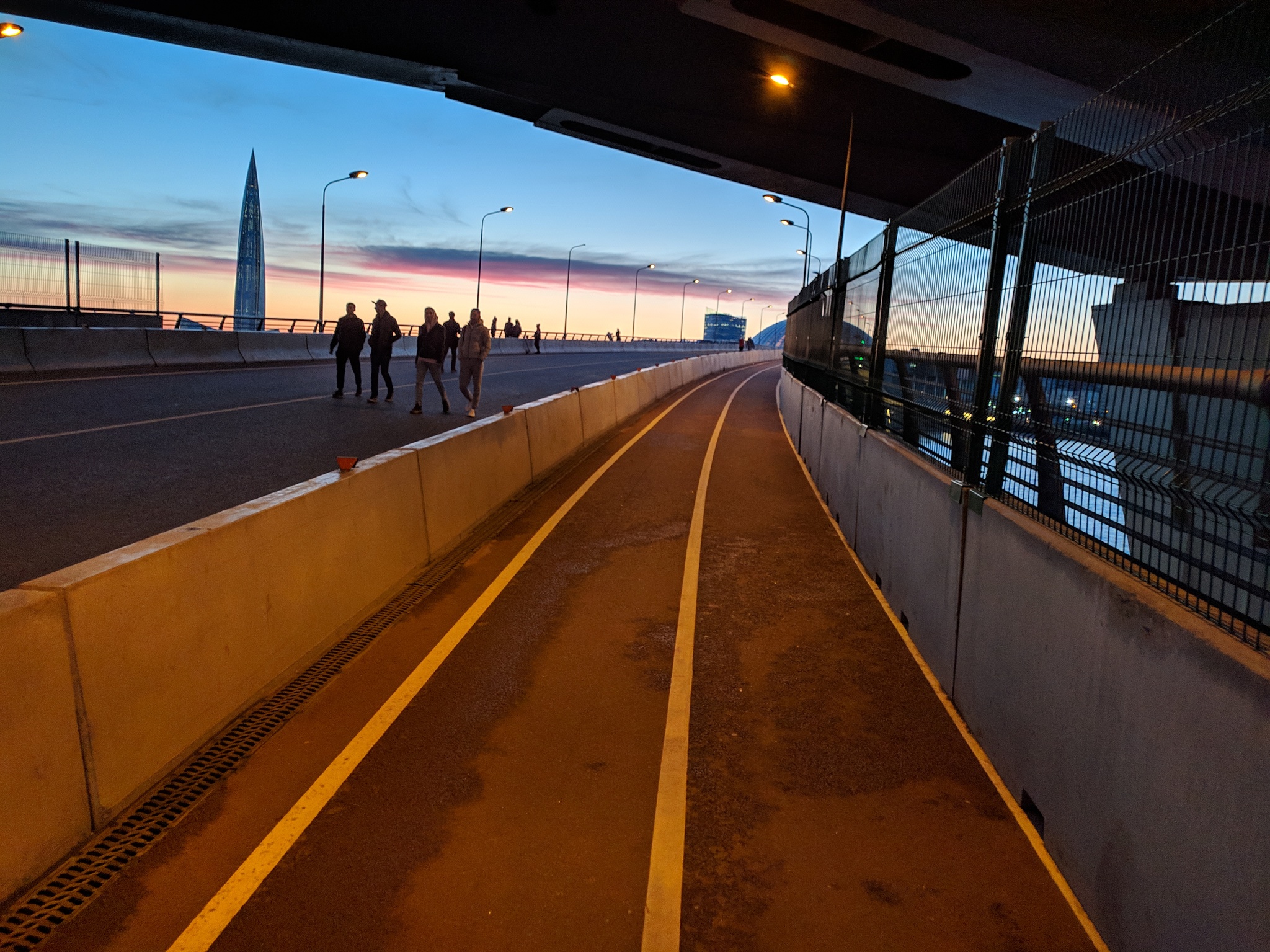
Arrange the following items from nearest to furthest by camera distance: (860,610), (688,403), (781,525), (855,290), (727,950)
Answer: (727,950)
(860,610)
(781,525)
(855,290)
(688,403)

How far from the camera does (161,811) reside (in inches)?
155

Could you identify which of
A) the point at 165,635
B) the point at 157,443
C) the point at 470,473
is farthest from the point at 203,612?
the point at 157,443

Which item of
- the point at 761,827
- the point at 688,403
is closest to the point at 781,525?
the point at 761,827

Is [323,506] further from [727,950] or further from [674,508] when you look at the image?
[674,508]

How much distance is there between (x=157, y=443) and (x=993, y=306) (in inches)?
427

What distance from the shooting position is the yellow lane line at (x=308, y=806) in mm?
3184

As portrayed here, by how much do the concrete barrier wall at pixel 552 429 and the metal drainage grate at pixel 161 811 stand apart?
20.8ft

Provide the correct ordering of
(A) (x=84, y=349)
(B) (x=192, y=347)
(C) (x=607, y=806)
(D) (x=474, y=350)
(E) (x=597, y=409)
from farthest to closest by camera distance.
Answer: (B) (x=192, y=347), (A) (x=84, y=349), (E) (x=597, y=409), (D) (x=474, y=350), (C) (x=607, y=806)

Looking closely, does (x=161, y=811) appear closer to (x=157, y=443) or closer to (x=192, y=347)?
(x=157, y=443)

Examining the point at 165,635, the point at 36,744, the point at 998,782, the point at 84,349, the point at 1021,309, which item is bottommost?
the point at 998,782

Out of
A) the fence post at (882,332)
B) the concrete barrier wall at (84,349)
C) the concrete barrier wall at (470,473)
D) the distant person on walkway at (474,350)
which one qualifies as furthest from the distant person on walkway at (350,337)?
the fence post at (882,332)

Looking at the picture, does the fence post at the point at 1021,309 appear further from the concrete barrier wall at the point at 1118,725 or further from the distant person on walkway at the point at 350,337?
the distant person on walkway at the point at 350,337

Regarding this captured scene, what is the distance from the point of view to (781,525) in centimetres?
Answer: 1059

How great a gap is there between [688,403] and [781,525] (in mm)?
18452
